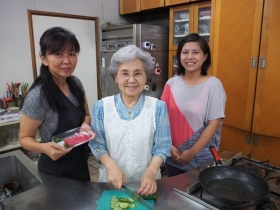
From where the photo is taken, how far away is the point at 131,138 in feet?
3.56

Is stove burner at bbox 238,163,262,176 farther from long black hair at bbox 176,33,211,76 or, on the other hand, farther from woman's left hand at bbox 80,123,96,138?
woman's left hand at bbox 80,123,96,138

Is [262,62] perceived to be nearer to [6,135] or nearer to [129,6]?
[129,6]

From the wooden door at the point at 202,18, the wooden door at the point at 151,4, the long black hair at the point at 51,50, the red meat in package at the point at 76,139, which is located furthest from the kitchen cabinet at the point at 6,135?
the wooden door at the point at 202,18

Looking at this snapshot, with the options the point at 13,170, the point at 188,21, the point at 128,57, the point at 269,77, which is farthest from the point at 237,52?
the point at 13,170

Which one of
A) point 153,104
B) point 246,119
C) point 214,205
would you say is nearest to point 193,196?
point 214,205

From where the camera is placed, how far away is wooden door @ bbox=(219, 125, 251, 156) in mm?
2410

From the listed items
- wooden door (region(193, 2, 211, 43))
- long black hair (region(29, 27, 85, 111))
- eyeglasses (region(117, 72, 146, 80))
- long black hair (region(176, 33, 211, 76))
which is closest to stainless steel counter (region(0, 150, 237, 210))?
long black hair (region(29, 27, 85, 111))

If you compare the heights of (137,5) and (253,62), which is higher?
(137,5)

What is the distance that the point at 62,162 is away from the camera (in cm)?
118

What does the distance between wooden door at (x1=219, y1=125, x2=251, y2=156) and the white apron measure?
5.54ft

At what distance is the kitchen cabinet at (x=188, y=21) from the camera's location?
2.72m

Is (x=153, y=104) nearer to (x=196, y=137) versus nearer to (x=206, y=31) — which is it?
(x=196, y=137)

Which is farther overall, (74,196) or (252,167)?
(252,167)

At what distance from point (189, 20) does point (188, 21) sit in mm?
84
